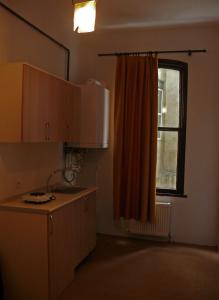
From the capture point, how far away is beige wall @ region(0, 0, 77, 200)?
2904 mm

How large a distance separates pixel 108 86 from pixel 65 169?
1.39 meters

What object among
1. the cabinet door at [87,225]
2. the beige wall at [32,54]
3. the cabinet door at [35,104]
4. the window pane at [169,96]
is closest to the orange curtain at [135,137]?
the window pane at [169,96]

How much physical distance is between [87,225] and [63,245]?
668mm

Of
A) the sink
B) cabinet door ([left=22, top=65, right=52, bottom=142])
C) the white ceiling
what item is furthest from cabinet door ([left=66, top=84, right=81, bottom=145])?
the white ceiling

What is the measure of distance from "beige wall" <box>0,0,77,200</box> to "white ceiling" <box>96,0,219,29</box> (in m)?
0.49

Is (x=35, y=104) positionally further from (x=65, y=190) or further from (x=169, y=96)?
(x=169, y=96)

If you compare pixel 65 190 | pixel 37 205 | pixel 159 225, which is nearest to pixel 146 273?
pixel 159 225

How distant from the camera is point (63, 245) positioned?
2.87 m

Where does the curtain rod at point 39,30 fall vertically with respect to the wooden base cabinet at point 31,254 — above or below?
above

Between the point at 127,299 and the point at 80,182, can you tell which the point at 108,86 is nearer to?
the point at 80,182

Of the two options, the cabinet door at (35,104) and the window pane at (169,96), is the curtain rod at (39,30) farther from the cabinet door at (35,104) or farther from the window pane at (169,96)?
the window pane at (169,96)

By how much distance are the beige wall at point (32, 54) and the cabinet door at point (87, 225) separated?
0.62 meters

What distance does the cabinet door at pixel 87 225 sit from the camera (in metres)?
3.38

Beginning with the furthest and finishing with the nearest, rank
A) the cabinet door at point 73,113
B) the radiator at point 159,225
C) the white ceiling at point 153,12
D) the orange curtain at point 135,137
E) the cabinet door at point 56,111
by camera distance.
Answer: the radiator at point 159,225 → the orange curtain at point 135,137 → the cabinet door at point 73,113 → the white ceiling at point 153,12 → the cabinet door at point 56,111
